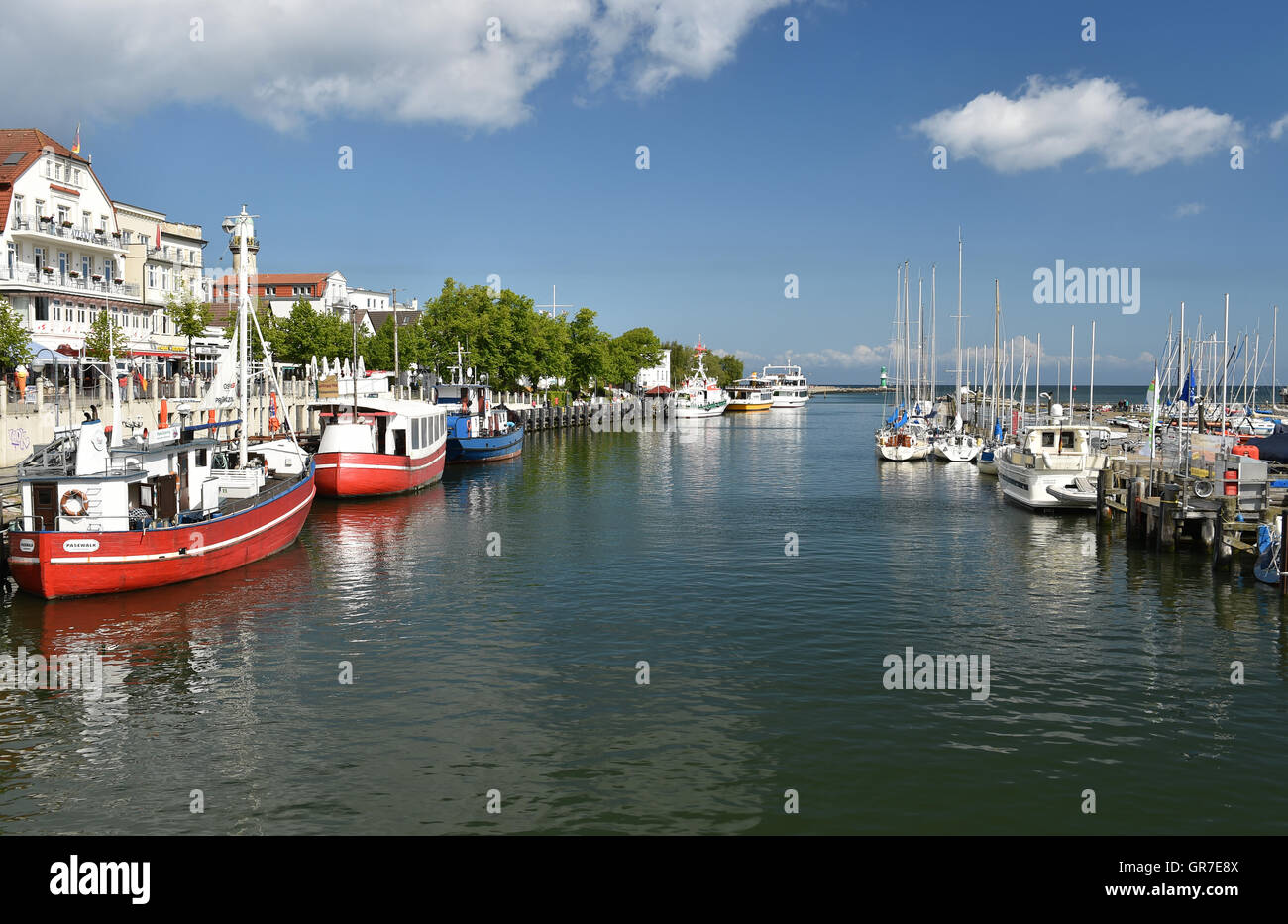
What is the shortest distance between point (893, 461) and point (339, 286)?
105m

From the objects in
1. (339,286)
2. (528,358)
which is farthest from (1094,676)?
(339,286)

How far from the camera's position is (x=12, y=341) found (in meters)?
51.2

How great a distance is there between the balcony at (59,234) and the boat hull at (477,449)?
26228mm

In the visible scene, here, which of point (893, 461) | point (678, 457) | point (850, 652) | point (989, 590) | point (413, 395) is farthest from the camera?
point (413, 395)

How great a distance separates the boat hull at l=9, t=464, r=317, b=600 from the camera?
2672 cm

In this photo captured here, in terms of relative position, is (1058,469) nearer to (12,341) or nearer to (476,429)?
(476,429)

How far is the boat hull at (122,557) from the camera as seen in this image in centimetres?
2672

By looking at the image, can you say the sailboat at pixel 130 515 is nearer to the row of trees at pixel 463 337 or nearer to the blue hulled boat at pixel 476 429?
the blue hulled boat at pixel 476 429

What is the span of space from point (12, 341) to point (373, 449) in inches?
755

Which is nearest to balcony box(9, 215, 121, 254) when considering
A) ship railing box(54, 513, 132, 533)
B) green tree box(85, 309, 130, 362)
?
green tree box(85, 309, 130, 362)

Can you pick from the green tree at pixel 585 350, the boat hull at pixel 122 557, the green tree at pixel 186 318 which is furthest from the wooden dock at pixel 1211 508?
the green tree at pixel 585 350

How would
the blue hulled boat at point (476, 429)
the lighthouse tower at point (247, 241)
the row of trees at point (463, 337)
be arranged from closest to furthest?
the lighthouse tower at point (247, 241) → the blue hulled boat at point (476, 429) → the row of trees at point (463, 337)

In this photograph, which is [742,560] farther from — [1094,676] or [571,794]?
[571,794]

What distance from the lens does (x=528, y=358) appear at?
108m
